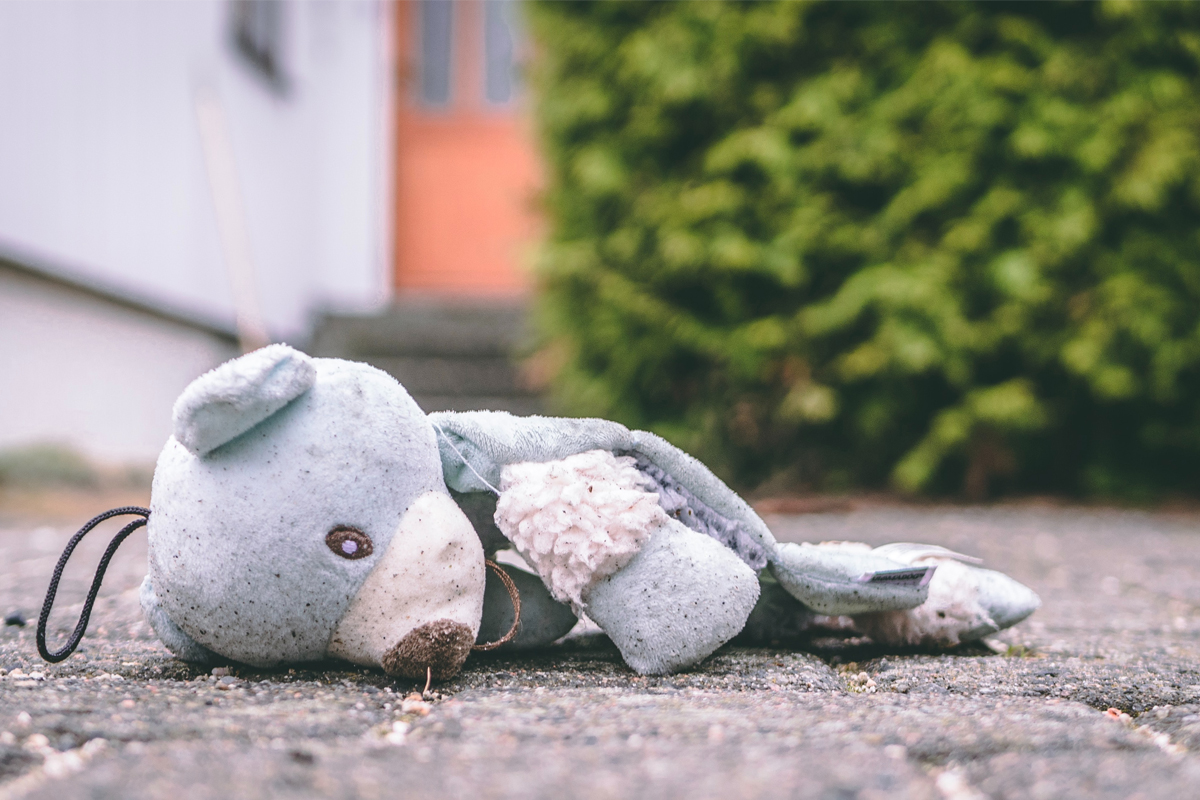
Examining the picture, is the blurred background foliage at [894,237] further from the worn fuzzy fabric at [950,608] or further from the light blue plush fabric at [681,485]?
the light blue plush fabric at [681,485]

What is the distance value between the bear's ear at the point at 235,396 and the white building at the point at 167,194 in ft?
9.82

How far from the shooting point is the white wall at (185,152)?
3.70m

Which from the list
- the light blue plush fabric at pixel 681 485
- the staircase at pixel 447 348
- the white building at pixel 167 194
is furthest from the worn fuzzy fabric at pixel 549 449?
the staircase at pixel 447 348

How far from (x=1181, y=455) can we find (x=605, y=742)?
395cm

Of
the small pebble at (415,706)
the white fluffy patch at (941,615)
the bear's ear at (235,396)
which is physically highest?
the bear's ear at (235,396)

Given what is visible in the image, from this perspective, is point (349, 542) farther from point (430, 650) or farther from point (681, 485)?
point (681, 485)

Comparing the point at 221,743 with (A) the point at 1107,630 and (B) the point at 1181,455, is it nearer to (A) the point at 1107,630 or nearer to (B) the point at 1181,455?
(A) the point at 1107,630

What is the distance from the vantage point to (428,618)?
3.66ft

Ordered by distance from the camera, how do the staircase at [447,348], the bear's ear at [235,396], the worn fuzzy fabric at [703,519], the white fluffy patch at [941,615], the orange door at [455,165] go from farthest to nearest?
the orange door at [455,165] < the staircase at [447,348] < the white fluffy patch at [941,615] < the worn fuzzy fabric at [703,519] < the bear's ear at [235,396]

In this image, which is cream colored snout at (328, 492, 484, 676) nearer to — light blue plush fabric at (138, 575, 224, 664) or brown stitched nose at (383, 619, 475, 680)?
brown stitched nose at (383, 619, 475, 680)

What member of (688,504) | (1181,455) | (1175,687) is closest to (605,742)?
(688,504)

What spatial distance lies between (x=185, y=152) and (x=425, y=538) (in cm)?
438

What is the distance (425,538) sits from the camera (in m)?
1.12

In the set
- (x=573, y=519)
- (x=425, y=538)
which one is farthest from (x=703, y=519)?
(x=425, y=538)
